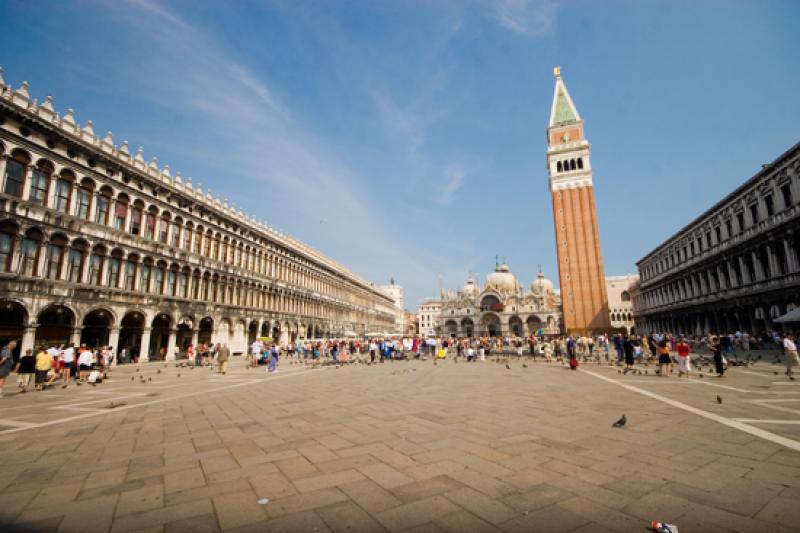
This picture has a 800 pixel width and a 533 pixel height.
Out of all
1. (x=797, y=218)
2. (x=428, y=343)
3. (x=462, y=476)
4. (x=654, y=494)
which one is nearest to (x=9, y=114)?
(x=462, y=476)

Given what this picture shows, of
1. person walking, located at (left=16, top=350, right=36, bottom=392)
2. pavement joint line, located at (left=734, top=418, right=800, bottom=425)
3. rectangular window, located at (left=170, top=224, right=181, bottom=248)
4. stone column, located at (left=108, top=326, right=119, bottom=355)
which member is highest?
rectangular window, located at (left=170, top=224, right=181, bottom=248)

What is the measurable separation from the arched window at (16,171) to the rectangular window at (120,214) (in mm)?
4773

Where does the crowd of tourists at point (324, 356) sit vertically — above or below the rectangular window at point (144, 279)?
below

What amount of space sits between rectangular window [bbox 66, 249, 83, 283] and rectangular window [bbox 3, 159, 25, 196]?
3.57 m

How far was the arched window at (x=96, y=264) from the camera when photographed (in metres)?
20.6

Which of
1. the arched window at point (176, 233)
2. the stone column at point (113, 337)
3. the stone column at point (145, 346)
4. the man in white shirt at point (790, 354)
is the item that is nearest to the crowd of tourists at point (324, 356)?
the man in white shirt at point (790, 354)

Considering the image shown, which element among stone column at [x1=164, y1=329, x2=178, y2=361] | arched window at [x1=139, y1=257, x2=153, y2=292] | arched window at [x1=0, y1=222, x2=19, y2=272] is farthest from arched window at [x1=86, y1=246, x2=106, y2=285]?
stone column at [x1=164, y1=329, x2=178, y2=361]

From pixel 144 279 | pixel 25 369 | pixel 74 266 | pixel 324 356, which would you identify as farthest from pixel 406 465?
pixel 324 356

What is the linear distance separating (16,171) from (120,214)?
214 inches

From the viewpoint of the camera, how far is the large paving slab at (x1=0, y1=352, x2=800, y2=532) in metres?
3.17

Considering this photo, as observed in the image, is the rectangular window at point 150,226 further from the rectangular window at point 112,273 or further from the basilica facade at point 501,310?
the basilica facade at point 501,310

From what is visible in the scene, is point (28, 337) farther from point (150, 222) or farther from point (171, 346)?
point (150, 222)

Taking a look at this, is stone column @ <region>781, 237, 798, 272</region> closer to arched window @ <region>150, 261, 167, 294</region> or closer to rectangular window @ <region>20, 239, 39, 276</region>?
arched window @ <region>150, 261, 167, 294</region>

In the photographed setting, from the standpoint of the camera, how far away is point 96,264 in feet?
68.7
